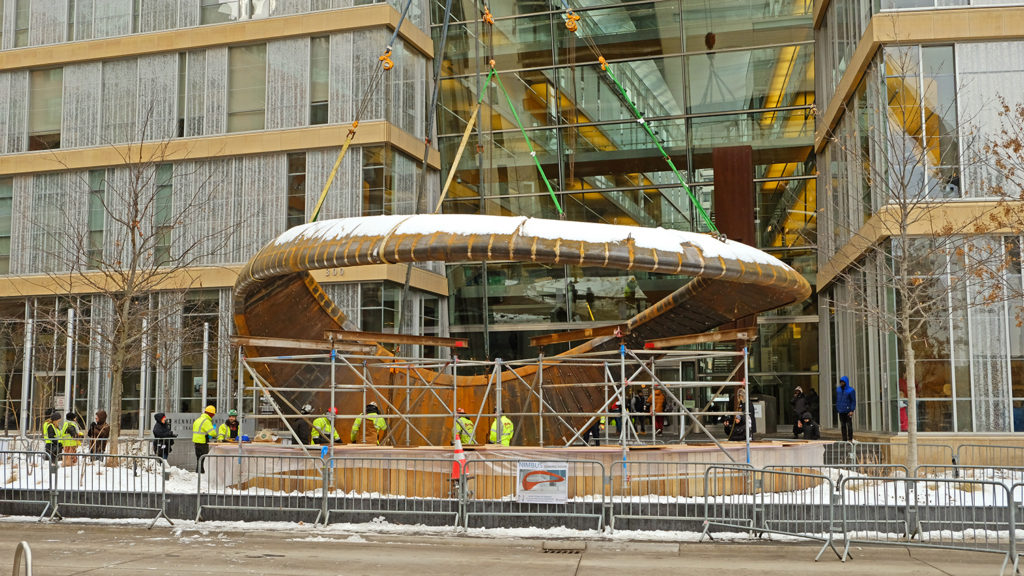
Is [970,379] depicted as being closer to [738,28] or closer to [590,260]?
[590,260]

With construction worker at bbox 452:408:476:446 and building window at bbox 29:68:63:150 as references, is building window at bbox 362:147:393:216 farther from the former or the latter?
construction worker at bbox 452:408:476:446

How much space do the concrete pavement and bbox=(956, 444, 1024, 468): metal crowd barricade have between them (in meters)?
8.78

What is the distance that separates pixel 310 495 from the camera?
49.3ft

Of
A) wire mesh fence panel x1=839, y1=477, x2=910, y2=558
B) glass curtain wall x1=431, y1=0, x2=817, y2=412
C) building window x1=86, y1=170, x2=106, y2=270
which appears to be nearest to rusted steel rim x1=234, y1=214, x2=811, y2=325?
wire mesh fence panel x1=839, y1=477, x2=910, y2=558

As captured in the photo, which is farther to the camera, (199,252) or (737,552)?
(199,252)

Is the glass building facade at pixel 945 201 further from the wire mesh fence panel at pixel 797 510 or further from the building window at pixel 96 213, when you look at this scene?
the building window at pixel 96 213

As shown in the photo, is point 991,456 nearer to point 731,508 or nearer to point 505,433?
point 731,508

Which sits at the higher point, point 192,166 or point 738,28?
point 738,28

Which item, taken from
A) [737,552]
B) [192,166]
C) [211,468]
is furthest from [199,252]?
[737,552]

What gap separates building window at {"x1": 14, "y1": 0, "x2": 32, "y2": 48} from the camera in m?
37.7

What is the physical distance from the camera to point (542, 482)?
14.1 metres

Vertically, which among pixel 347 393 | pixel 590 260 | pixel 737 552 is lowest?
pixel 737 552

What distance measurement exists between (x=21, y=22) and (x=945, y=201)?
3311cm

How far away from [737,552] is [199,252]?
26.2 metres
